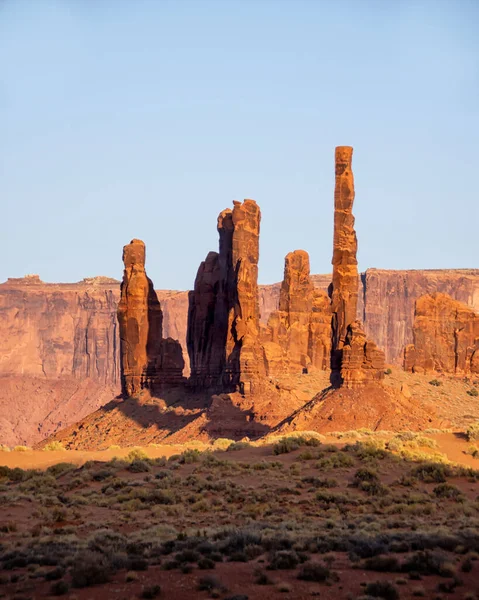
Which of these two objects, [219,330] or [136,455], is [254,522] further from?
[219,330]

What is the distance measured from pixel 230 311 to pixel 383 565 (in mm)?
48243

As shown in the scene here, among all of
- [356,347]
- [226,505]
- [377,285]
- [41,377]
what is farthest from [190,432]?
[377,285]

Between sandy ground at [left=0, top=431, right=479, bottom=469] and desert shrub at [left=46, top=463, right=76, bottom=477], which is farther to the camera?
sandy ground at [left=0, top=431, right=479, bottom=469]

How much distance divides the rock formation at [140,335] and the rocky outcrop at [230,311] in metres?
1.86

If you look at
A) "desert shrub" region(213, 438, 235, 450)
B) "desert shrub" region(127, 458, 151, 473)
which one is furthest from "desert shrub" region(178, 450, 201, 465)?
"desert shrub" region(213, 438, 235, 450)

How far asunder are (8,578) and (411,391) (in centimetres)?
4436

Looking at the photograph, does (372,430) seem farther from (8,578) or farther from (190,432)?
(8,578)

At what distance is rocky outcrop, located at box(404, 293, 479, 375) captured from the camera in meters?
77.6

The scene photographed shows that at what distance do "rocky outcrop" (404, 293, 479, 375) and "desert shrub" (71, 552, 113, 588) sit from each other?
189 ft

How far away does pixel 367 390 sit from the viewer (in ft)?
172

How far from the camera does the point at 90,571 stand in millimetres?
20109

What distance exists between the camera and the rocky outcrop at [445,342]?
77.6 metres

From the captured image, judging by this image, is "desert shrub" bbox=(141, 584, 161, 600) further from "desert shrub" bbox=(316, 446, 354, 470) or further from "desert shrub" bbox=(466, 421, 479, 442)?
"desert shrub" bbox=(466, 421, 479, 442)

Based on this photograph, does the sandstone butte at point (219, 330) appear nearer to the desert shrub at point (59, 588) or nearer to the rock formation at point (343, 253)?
the rock formation at point (343, 253)
